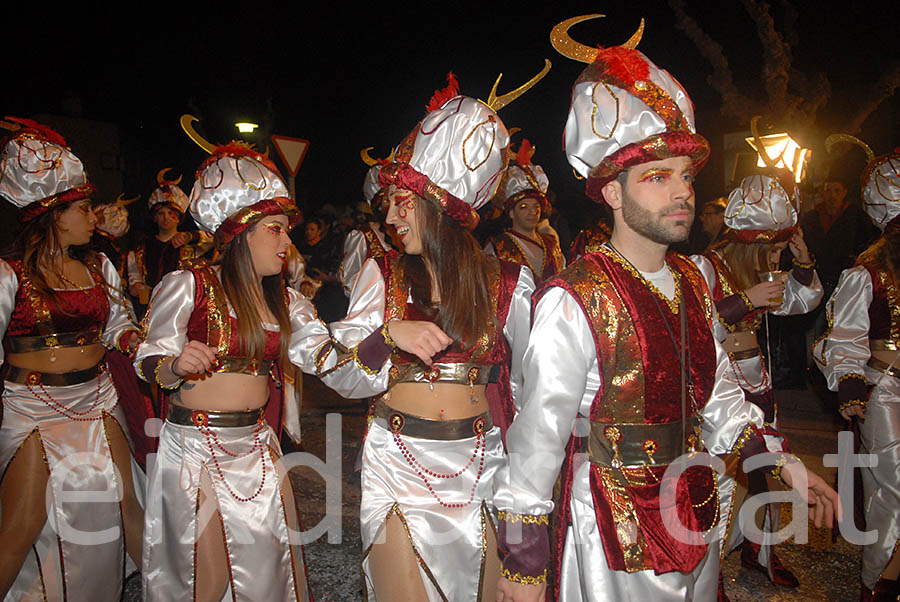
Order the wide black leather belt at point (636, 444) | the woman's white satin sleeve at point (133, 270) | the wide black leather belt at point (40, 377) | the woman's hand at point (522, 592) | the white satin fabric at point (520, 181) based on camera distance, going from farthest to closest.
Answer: the woman's white satin sleeve at point (133, 270) → the white satin fabric at point (520, 181) → the wide black leather belt at point (40, 377) → the wide black leather belt at point (636, 444) → the woman's hand at point (522, 592)

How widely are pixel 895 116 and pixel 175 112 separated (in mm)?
15557

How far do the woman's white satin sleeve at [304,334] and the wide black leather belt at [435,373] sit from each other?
0.36m

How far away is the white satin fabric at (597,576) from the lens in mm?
2176

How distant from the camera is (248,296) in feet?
11.0

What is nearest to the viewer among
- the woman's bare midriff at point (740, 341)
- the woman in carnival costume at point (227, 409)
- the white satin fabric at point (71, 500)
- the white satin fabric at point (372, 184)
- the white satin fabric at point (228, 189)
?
the woman in carnival costume at point (227, 409)

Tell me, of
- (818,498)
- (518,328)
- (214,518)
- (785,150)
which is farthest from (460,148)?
(785,150)

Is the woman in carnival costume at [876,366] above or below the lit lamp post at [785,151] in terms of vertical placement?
below

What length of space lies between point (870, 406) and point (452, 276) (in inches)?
105

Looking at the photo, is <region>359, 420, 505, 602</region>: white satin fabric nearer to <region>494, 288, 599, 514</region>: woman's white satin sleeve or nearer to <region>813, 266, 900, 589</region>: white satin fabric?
<region>494, 288, 599, 514</region>: woman's white satin sleeve

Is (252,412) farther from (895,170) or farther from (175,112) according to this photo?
(175,112)

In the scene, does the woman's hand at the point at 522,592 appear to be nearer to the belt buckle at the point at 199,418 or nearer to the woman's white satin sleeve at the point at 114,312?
the belt buckle at the point at 199,418

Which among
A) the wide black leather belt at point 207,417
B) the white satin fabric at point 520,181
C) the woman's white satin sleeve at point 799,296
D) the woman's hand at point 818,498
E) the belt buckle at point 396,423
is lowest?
the woman's hand at point 818,498

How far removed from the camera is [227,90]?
16250 mm

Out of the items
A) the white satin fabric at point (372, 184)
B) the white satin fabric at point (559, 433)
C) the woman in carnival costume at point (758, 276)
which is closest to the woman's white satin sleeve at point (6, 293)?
the white satin fabric at point (559, 433)
